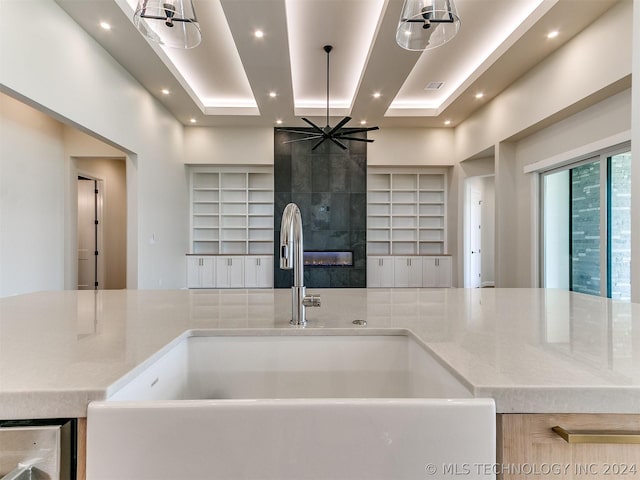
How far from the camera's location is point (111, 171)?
6246 mm

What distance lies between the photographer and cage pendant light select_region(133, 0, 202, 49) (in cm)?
151

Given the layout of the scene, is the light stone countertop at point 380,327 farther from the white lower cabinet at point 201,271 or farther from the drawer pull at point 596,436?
the white lower cabinet at point 201,271

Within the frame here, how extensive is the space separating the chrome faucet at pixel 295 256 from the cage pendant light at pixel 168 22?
1250 millimetres

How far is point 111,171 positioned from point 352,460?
7172 millimetres

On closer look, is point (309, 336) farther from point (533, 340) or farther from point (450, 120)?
point (450, 120)

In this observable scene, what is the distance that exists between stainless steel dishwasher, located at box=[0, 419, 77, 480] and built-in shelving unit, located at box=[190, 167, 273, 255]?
6.72 metres

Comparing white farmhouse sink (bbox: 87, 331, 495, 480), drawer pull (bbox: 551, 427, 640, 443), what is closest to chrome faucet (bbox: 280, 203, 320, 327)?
white farmhouse sink (bbox: 87, 331, 495, 480)

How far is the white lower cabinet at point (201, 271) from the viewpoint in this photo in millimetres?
6789

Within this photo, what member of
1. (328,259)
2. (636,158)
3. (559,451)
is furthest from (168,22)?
(328,259)

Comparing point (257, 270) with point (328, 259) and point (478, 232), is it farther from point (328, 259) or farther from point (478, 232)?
point (478, 232)

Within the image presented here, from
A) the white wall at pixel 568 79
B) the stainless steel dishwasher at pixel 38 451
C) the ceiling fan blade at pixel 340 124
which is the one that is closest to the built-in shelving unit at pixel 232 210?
the ceiling fan blade at pixel 340 124

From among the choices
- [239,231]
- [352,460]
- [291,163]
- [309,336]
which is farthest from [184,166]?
[352,460]

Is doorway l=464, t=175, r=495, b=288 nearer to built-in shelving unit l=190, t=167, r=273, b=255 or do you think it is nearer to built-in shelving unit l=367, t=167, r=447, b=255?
built-in shelving unit l=367, t=167, r=447, b=255

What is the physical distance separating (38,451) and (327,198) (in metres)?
6.43
